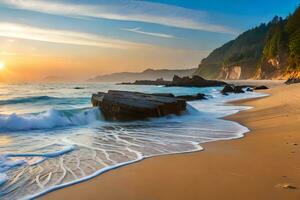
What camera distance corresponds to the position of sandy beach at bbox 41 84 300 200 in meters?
4.26

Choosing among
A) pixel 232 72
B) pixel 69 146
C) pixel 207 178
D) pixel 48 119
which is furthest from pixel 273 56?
pixel 207 178

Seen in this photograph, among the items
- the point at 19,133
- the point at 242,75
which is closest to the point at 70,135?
the point at 19,133

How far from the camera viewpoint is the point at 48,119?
41.2 feet

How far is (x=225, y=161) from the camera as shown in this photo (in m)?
6.09

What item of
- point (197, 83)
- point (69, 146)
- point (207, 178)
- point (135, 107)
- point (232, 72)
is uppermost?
point (232, 72)

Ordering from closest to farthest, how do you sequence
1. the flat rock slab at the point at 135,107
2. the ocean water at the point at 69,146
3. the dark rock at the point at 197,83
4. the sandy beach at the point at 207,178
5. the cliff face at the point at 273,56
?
the sandy beach at the point at 207,178
the ocean water at the point at 69,146
the flat rock slab at the point at 135,107
the cliff face at the point at 273,56
the dark rock at the point at 197,83

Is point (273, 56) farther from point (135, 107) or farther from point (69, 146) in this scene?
point (69, 146)

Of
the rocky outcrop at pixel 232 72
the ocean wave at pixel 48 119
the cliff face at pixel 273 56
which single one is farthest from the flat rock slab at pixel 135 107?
the rocky outcrop at pixel 232 72

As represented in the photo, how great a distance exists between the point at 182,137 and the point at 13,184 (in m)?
5.22

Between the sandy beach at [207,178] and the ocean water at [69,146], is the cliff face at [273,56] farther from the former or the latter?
the sandy beach at [207,178]

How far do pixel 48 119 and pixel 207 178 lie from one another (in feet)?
28.9

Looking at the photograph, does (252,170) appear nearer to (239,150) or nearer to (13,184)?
(239,150)

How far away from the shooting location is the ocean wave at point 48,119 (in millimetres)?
11375

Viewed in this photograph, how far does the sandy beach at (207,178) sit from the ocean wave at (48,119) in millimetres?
6625
